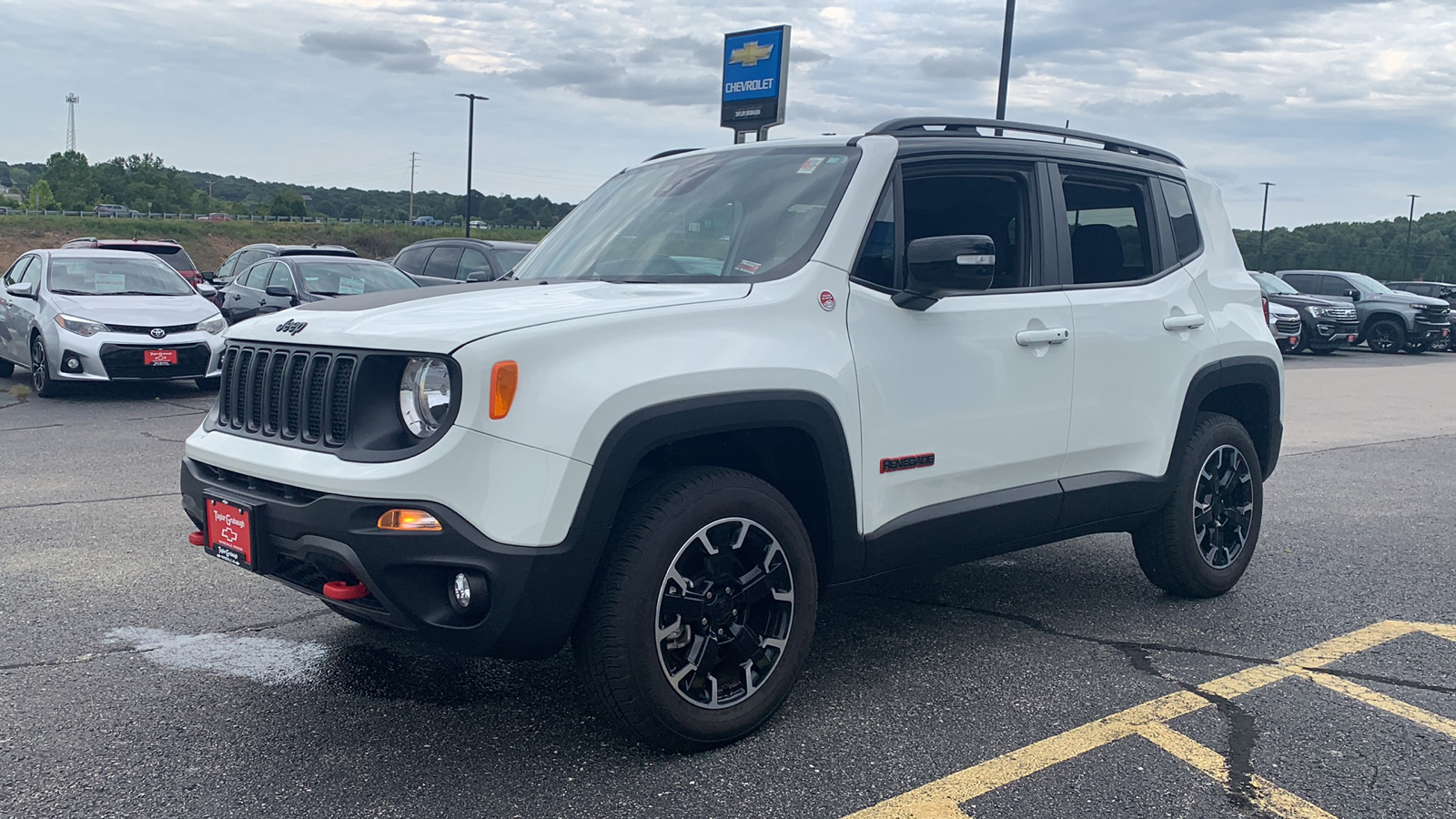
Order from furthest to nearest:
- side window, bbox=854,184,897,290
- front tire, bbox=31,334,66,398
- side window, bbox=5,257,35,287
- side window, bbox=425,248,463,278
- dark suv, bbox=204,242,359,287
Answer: dark suv, bbox=204,242,359,287, side window, bbox=425,248,463,278, side window, bbox=5,257,35,287, front tire, bbox=31,334,66,398, side window, bbox=854,184,897,290

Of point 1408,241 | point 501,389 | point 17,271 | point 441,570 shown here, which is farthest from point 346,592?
point 1408,241

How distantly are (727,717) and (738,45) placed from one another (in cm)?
2167

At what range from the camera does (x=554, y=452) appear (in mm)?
2920

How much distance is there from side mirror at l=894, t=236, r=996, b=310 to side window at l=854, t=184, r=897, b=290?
0.13 m

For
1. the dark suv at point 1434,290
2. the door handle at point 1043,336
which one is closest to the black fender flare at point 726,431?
the door handle at point 1043,336

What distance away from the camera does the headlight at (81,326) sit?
1130cm

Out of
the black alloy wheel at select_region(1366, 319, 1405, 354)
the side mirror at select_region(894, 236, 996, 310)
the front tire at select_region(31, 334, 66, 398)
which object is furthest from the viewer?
the black alloy wheel at select_region(1366, 319, 1405, 354)

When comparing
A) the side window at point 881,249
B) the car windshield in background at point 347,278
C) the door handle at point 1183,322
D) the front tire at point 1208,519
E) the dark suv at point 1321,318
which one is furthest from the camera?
the dark suv at point 1321,318

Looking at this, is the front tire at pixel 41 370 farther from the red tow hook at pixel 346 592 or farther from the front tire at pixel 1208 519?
the front tire at pixel 1208 519

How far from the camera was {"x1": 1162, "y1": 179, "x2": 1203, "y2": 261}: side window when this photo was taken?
4957mm

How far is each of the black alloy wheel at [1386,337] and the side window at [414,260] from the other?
22703 mm

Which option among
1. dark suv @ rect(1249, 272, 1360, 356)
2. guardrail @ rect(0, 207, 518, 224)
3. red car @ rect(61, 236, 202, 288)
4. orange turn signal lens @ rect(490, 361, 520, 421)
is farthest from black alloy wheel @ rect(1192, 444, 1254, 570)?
guardrail @ rect(0, 207, 518, 224)

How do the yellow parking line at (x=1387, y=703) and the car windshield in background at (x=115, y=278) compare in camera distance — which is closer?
the yellow parking line at (x=1387, y=703)

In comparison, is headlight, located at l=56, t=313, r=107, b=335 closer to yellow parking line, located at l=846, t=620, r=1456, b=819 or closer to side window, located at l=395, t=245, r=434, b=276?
side window, located at l=395, t=245, r=434, b=276
